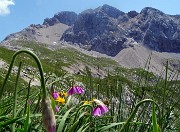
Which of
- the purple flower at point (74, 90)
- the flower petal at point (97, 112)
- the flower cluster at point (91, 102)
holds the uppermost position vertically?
the purple flower at point (74, 90)

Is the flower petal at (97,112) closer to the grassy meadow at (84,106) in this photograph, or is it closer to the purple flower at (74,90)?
the grassy meadow at (84,106)

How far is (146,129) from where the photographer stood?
3.50 meters

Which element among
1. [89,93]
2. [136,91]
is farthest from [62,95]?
[136,91]

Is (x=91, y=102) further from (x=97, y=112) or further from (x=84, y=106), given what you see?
(x=84, y=106)

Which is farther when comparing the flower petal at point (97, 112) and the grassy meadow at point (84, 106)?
the flower petal at point (97, 112)

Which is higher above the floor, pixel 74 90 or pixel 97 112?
pixel 74 90

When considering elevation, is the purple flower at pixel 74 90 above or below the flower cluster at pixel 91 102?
above

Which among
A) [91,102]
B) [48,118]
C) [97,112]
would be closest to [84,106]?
[91,102]

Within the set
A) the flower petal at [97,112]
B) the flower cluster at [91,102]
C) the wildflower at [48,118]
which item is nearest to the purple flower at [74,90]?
the flower cluster at [91,102]

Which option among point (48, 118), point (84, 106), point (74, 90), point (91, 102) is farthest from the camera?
point (74, 90)

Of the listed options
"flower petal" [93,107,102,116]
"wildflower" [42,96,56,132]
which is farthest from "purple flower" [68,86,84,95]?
"wildflower" [42,96,56,132]

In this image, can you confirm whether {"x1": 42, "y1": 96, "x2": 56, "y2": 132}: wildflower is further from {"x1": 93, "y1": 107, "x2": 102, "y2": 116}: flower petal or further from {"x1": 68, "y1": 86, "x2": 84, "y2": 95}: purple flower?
{"x1": 68, "y1": 86, "x2": 84, "y2": 95}: purple flower

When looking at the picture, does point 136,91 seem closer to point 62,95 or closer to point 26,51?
point 62,95

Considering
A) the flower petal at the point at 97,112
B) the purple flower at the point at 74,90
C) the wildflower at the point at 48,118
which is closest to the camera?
the wildflower at the point at 48,118
